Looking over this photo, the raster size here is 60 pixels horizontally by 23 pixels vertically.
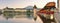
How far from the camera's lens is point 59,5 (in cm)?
90

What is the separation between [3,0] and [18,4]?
0.16 metres

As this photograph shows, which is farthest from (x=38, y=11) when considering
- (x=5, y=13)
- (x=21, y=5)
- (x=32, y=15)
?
(x=5, y=13)

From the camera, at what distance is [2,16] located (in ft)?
2.97

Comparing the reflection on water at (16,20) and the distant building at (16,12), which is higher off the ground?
the distant building at (16,12)

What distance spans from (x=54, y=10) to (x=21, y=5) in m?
0.34

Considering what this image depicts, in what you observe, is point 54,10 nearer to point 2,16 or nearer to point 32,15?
point 32,15

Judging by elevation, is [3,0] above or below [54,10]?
above

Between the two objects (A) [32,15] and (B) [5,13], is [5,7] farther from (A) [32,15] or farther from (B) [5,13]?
(A) [32,15]

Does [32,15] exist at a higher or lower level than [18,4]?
lower

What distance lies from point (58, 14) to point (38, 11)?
203mm

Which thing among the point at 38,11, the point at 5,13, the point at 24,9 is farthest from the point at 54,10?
the point at 5,13

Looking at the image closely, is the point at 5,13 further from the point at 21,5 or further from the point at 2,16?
the point at 21,5

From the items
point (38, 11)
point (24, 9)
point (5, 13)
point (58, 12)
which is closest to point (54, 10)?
point (58, 12)

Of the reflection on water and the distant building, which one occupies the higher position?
the distant building
